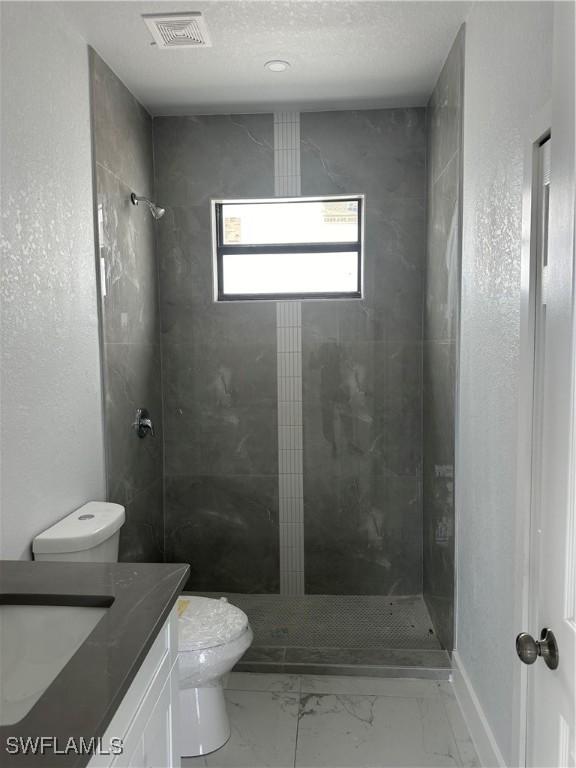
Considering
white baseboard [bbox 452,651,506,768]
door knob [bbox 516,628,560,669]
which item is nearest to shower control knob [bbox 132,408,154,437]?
white baseboard [bbox 452,651,506,768]

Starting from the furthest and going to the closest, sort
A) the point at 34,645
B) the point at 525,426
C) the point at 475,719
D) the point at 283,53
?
the point at 283,53
the point at 475,719
the point at 525,426
the point at 34,645

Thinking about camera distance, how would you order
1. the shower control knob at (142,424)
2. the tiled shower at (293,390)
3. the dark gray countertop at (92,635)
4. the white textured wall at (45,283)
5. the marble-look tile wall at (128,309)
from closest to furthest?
the dark gray countertop at (92,635) < the white textured wall at (45,283) < the marble-look tile wall at (128,309) < the shower control knob at (142,424) < the tiled shower at (293,390)

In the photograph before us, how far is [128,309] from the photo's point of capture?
2.92m

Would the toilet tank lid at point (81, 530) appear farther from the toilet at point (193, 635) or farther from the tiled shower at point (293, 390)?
the tiled shower at point (293, 390)

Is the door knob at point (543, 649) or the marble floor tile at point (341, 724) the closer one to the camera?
the door knob at point (543, 649)

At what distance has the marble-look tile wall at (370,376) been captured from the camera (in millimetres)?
3252

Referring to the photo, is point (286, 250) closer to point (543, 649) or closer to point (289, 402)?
point (289, 402)

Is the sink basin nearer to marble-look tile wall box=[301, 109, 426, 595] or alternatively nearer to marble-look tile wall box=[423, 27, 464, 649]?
marble-look tile wall box=[423, 27, 464, 649]

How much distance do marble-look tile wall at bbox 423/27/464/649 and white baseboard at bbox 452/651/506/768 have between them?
0.48 feet

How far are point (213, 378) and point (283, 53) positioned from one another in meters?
1.60

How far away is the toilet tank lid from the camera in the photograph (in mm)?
2010

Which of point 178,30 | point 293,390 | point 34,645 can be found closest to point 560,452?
point 34,645

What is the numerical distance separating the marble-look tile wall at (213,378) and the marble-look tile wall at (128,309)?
0.30 ft

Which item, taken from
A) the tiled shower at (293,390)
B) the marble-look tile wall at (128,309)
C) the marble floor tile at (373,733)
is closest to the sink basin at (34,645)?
the marble floor tile at (373,733)
